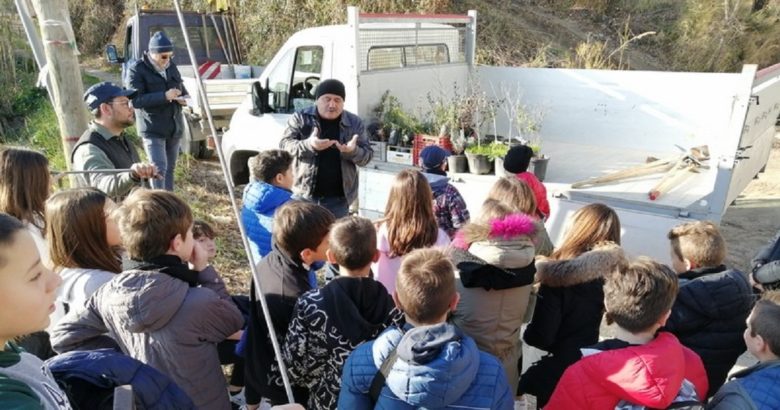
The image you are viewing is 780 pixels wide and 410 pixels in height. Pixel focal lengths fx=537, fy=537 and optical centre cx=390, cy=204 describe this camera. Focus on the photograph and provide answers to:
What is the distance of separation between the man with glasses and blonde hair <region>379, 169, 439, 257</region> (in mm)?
2974

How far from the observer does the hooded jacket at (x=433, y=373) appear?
150cm

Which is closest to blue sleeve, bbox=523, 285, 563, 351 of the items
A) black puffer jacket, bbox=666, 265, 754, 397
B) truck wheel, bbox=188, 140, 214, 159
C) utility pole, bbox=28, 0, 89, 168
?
black puffer jacket, bbox=666, 265, 754, 397

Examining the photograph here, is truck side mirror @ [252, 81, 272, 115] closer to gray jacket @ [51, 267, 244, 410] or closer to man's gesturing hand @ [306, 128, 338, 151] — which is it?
man's gesturing hand @ [306, 128, 338, 151]

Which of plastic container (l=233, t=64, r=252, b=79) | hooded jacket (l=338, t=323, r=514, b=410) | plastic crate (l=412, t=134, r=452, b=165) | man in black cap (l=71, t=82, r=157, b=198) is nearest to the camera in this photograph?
hooded jacket (l=338, t=323, r=514, b=410)

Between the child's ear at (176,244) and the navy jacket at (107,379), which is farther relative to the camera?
the child's ear at (176,244)

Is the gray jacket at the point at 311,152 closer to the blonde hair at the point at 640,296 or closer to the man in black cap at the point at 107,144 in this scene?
the man in black cap at the point at 107,144

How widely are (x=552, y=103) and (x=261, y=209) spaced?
3.96 m

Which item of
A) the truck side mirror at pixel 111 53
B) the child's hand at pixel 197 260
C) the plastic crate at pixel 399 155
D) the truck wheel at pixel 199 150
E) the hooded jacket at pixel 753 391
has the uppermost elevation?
the truck side mirror at pixel 111 53

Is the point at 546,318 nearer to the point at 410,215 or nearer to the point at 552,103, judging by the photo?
the point at 410,215

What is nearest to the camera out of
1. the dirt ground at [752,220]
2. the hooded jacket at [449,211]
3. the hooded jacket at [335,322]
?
the hooded jacket at [335,322]

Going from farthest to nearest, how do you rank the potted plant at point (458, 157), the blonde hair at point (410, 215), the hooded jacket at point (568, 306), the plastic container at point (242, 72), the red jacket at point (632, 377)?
the plastic container at point (242, 72) → the potted plant at point (458, 157) → the blonde hair at point (410, 215) → the hooded jacket at point (568, 306) → the red jacket at point (632, 377)

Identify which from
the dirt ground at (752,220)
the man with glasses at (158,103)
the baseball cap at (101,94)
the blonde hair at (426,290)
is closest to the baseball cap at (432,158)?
the blonde hair at (426,290)

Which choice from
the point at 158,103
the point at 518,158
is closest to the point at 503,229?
the point at 518,158

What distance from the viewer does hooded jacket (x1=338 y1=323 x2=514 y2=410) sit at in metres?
1.50
